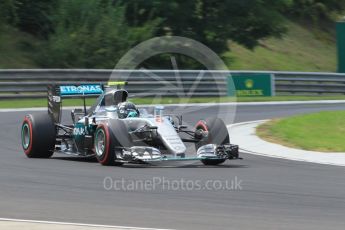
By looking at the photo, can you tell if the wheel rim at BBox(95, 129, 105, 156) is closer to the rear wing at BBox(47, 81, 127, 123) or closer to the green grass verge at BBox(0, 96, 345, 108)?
the rear wing at BBox(47, 81, 127, 123)

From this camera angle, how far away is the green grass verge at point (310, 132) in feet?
54.9

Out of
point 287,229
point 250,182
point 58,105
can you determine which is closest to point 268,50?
point 58,105

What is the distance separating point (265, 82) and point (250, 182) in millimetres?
18670

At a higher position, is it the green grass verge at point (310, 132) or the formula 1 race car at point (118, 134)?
the formula 1 race car at point (118, 134)

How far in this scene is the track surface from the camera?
8.96 meters

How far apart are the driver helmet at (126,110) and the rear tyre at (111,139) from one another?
0.72m

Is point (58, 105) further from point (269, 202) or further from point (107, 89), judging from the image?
point (269, 202)

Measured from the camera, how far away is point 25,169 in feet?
43.1

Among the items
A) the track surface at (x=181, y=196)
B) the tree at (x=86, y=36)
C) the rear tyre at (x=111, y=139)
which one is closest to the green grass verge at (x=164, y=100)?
the tree at (x=86, y=36)

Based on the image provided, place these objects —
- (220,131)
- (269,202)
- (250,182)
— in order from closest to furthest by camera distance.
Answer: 1. (269,202)
2. (250,182)
3. (220,131)

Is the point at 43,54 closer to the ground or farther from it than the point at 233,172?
farther from it

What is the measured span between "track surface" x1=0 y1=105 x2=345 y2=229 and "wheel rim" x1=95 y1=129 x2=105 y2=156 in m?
0.24

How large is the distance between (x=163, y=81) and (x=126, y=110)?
1444cm

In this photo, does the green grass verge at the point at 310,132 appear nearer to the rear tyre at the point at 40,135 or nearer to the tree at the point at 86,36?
the rear tyre at the point at 40,135
